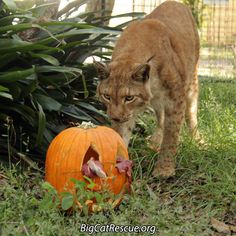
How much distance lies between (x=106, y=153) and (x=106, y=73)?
788 mm

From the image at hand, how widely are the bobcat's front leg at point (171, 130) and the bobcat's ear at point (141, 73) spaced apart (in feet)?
1.61

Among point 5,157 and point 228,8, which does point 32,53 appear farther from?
point 228,8

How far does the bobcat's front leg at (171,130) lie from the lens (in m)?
4.83

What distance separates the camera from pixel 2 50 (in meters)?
4.76

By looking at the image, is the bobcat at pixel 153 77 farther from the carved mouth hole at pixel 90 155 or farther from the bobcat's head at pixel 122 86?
the carved mouth hole at pixel 90 155

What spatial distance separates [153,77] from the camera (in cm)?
474

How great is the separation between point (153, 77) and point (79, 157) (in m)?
1.13

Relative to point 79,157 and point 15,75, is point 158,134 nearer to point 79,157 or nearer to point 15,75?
point 15,75

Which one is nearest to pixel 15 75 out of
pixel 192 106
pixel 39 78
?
pixel 39 78

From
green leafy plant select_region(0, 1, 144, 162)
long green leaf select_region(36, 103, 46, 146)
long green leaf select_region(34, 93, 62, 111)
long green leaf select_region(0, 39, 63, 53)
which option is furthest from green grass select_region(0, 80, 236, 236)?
long green leaf select_region(0, 39, 63, 53)

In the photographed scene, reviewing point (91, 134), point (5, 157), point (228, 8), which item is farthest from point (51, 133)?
point (228, 8)

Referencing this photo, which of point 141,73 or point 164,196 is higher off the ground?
point 141,73

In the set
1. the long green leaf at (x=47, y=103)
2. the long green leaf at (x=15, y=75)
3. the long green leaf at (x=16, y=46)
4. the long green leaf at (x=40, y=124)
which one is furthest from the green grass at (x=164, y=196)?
the long green leaf at (x=16, y=46)

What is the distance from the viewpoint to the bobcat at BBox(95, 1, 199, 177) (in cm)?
449
